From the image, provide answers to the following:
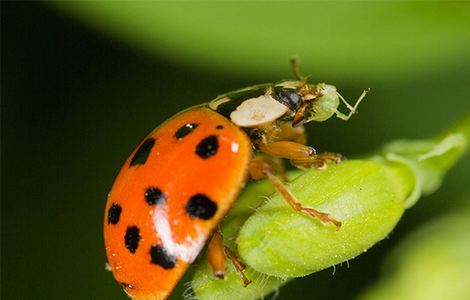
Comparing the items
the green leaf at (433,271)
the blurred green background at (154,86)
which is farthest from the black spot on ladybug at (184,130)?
the blurred green background at (154,86)

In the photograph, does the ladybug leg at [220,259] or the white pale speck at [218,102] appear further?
the white pale speck at [218,102]

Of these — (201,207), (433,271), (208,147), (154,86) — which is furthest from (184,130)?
(154,86)

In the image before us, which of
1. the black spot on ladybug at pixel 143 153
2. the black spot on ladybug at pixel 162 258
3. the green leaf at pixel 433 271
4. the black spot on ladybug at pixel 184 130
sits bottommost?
the green leaf at pixel 433 271

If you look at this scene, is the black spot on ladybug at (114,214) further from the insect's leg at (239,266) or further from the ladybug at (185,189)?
the insect's leg at (239,266)

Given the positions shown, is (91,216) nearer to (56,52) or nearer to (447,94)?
(56,52)

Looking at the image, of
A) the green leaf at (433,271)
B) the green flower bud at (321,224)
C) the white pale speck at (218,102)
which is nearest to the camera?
the green flower bud at (321,224)

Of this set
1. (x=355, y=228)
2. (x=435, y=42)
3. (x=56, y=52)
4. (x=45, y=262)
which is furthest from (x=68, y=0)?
(x=355, y=228)

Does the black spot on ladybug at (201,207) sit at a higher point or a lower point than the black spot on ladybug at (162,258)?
higher

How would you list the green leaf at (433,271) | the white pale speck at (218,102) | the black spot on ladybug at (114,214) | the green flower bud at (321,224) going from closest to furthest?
the green flower bud at (321,224), the black spot on ladybug at (114,214), the white pale speck at (218,102), the green leaf at (433,271)
